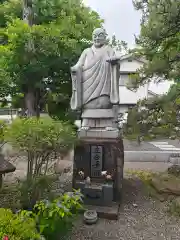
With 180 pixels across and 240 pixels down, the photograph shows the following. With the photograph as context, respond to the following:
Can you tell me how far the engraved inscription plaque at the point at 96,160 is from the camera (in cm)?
604

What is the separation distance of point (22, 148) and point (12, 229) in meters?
1.79

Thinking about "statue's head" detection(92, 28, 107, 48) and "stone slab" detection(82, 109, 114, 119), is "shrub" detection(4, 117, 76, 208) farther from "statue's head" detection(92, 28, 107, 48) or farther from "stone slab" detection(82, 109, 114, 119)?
"statue's head" detection(92, 28, 107, 48)

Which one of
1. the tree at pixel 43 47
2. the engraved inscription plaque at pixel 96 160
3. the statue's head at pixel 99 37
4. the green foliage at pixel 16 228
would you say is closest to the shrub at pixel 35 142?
the engraved inscription plaque at pixel 96 160

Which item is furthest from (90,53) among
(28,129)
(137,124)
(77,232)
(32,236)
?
(32,236)

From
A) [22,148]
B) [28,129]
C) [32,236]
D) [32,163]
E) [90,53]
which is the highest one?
[90,53]

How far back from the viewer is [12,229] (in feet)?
9.75

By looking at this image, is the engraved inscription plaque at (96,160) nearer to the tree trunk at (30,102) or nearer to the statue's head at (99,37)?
the statue's head at (99,37)

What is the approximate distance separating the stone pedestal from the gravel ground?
1.46 feet

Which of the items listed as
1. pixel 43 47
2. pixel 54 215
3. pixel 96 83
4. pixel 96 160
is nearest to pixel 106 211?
pixel 96 160

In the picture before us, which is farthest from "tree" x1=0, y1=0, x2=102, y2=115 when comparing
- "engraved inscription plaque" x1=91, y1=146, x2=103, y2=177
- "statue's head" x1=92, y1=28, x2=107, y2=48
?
"engraved inscription plaque" x1=91, y1=146, x2=103, y2=177

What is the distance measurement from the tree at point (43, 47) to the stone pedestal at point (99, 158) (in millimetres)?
2886

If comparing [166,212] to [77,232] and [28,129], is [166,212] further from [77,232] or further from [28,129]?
[28,129]

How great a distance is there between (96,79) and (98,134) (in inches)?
49.9

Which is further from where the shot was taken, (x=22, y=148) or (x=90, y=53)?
(x=90, y=53)
